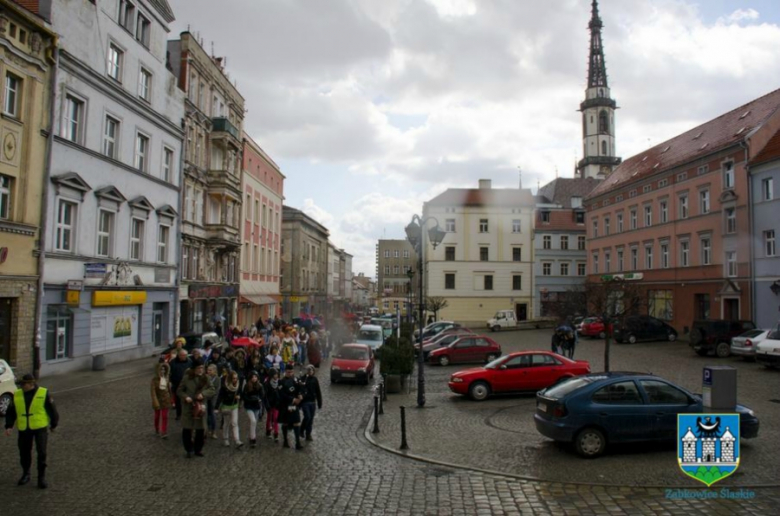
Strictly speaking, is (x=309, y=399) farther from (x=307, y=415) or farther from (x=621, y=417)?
(x=621, y=417)

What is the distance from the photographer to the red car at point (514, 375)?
17328mm

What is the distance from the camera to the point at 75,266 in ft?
75.2

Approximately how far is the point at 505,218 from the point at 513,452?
5208 cm

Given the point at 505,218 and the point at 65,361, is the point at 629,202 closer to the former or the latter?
the point at 505,218

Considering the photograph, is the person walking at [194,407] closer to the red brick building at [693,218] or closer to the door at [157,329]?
the door at [157,329]

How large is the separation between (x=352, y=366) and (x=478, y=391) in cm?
505

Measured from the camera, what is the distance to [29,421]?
350 inches

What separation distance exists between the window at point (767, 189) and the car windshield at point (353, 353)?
951 inches

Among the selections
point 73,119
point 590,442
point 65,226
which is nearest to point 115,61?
point 73,119

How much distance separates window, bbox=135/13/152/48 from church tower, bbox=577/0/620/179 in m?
72.7

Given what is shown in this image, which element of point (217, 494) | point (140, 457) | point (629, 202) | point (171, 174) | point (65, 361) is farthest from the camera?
point (629, 202)

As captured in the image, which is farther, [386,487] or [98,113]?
[98,113]

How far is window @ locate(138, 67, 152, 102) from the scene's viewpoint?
28.0 meters

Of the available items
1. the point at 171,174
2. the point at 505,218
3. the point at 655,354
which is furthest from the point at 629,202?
the point at 171,174
